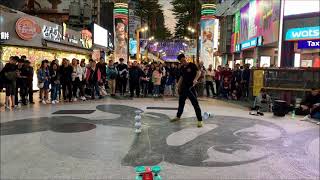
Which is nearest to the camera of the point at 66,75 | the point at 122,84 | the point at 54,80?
the point at 54,80

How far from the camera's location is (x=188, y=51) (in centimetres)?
4294

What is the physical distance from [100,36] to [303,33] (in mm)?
18017

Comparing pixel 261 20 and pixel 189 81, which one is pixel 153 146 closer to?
pixel 189 81

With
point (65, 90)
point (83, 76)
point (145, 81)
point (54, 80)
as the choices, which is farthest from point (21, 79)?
point (145, 81)

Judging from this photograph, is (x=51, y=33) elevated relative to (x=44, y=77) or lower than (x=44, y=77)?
elevated

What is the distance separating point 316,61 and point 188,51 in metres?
23.3

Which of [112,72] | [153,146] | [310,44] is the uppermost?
→ [310,44]

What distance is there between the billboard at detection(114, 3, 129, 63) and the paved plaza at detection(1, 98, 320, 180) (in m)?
15.8

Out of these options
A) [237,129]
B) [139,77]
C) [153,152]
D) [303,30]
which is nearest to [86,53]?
[139,77]

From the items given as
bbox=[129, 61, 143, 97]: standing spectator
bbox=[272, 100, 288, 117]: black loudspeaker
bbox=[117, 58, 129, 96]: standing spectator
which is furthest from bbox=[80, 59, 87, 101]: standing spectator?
bbox=[272, 100, 288, 117]: black loudspeaker

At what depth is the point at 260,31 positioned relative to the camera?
2648 cm

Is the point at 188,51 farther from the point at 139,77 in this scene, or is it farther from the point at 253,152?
the point at 253,152

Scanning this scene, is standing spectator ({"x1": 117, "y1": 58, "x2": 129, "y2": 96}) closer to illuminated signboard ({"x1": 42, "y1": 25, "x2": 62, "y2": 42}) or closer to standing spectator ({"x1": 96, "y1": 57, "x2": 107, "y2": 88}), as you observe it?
standing spectator ({"x1": 96, "y1": 57, "x2": 107, "y2": 88})

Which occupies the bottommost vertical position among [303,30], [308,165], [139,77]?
[308,165]
